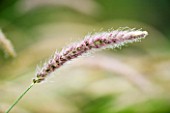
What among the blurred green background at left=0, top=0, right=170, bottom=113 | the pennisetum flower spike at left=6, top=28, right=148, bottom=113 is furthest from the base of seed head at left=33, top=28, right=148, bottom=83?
the blurred green background at left=0, top=0, right=170, bottom=113

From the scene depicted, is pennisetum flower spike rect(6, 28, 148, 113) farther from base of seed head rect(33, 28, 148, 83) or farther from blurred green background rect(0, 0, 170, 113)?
blurred green background rect(0, 0, 170, 113)

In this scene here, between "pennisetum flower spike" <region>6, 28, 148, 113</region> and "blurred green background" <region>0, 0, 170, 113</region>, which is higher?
"blurred green background" <region>0, 0, 170, 113</region>

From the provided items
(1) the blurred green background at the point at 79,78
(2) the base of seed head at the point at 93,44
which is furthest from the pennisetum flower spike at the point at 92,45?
(1) the blurred green background at the point at 79,78

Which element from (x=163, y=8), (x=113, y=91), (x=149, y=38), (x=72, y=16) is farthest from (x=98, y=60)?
(x=163, y=8)

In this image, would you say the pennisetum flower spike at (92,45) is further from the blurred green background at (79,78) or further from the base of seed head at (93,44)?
the blurred green background at (79,78)

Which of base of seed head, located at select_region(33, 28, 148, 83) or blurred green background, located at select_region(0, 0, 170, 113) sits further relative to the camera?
blurred green background, located at select_region(0, 0, 170, 113)

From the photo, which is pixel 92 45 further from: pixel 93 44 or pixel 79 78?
pixel 79 78

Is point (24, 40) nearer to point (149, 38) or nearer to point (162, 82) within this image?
point (162, 82)

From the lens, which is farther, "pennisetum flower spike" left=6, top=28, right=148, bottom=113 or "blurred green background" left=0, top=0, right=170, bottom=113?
"blurred green background" left=0, top=0, right=170, bottom=113

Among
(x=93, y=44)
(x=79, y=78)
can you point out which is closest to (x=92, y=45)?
(x=93, y=44)

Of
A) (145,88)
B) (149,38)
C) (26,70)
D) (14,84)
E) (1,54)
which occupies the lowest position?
(145,88)
